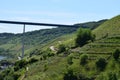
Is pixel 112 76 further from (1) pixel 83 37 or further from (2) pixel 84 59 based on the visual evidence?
Result: (1) pixel 83 37

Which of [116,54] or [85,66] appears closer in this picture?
[116,54]

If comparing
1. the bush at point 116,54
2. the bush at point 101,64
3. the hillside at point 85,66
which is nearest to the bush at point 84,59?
the hillside at point 85,66

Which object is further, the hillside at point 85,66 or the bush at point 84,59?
the bush at point 84,59

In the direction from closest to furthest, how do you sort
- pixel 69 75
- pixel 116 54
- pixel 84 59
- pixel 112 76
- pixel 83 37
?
pixel 112 76
pixel 69 75
pixel 116 54
pixel 84 59
pixel 83 37

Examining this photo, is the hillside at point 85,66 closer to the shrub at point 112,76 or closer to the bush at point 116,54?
the shrub at point 112,76

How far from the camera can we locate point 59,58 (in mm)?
103750

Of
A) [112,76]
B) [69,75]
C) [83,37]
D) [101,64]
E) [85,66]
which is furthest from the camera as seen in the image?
[83,37]

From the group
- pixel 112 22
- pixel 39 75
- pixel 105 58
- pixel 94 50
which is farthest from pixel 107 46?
pixel 112 22

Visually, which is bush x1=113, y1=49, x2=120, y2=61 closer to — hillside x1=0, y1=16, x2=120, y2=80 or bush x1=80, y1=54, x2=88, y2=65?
hillside x1=0, y1=16, x2=120, y2=80

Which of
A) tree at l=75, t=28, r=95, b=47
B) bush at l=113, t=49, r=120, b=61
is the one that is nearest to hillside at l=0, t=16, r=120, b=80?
bush at l=113, t=49, r=120, b=61

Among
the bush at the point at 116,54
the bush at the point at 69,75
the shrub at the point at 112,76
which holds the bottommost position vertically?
the bush at the point at 69,75

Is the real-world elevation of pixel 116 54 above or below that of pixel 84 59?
above

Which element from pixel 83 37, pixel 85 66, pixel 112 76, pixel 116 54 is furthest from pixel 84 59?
pixel 83 37

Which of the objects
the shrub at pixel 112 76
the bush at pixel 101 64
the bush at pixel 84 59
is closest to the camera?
the shrub at pixel 112 76
